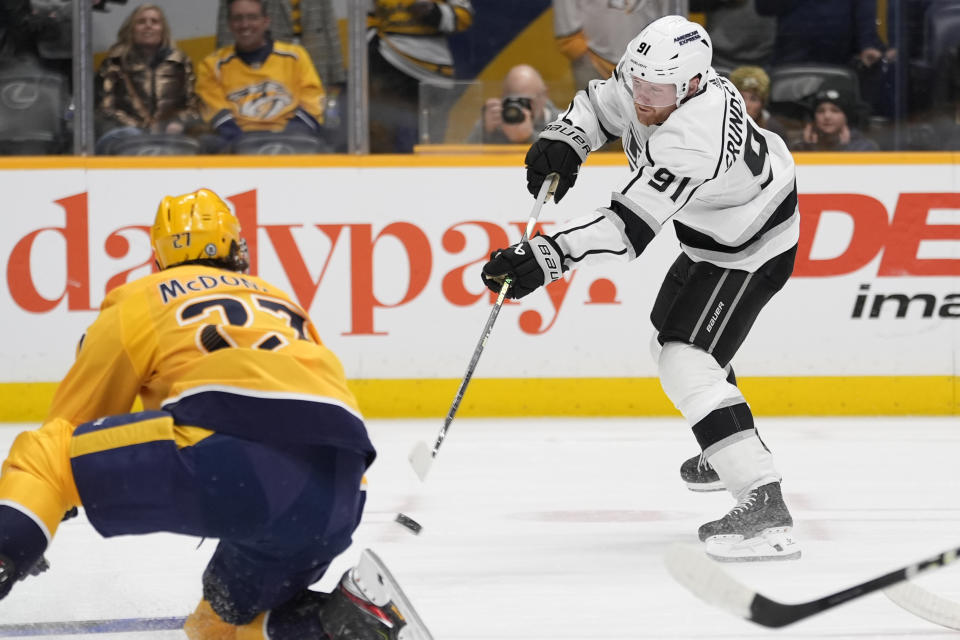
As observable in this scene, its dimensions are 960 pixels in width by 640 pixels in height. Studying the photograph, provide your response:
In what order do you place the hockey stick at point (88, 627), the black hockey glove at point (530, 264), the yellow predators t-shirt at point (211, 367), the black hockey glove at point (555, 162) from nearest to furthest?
the yellow predators t-shirt at point (211, 367) < the hockey stick at point (88, 627) < the black hockey glove at point (530, 264) < the black hockey glove at point (555, 162)

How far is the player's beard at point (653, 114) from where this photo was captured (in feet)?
9.80

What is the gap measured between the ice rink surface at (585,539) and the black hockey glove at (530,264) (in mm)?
611

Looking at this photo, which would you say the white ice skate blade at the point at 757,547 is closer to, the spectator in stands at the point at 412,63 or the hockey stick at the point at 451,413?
the hockey stick at the point at 451,413

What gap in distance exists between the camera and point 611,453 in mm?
4359

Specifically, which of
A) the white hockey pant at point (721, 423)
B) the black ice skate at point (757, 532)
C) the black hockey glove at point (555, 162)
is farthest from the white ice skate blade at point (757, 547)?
the black hockey glove at point (555, 162)

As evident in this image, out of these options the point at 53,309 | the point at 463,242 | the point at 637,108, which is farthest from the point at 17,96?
the point at 637,108

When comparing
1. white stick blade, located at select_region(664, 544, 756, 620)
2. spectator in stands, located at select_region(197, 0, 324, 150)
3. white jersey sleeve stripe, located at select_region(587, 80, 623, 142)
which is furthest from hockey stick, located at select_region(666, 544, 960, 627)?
spectator in stands, located at select_region(197, 0, 324, 150)

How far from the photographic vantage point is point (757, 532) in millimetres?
2965

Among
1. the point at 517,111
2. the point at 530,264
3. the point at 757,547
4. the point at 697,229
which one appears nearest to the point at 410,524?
the point at 530,264

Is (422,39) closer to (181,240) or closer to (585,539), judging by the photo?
(585,539)

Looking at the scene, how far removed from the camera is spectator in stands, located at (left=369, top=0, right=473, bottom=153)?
5.16 metres

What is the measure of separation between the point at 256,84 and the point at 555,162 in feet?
7.26

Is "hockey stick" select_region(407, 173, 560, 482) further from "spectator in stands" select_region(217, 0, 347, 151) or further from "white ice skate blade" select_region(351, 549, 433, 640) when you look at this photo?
"spectator in stands" select_region(217, 0, 347, 151)

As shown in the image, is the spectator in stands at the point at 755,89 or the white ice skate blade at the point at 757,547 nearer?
the white ice skate blade at the point at 757,547
